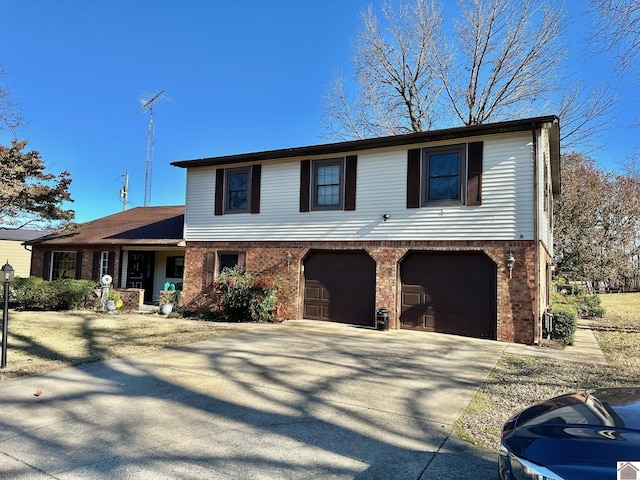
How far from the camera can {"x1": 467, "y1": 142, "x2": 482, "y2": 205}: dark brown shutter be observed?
10.6 meters

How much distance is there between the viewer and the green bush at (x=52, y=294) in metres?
15.1

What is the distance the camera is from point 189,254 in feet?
49.2

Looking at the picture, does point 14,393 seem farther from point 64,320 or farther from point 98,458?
point 64,320

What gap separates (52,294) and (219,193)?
286 inches

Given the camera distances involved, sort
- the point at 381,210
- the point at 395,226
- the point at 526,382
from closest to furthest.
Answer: the point at 526,382 < the point at 395,226 < the point at 381,210

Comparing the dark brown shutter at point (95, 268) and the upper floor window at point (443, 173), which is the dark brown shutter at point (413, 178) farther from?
the dark brown shutter at point (95, 268)

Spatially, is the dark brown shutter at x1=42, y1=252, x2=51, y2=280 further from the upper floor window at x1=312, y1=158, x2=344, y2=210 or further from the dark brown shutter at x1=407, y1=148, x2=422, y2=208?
the dark brown shutter at x1=407, y1=148, x2=422, y2=208

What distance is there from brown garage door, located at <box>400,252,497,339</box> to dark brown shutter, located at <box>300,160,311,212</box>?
3.56 m

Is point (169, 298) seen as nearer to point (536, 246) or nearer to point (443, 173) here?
point (443, 173)

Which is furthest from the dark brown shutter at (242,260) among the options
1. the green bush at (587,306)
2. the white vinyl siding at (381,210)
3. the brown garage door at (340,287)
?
the green bush at (587,306)

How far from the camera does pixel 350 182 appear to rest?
40.5ft

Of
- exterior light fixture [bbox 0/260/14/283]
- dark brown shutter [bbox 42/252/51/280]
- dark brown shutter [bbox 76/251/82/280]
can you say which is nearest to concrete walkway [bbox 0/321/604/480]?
exterior light fixture [bbox 0/260/14/283]

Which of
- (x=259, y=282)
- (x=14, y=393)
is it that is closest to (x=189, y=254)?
(x=259, y=282)

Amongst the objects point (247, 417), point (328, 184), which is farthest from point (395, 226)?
point (247, 417)
